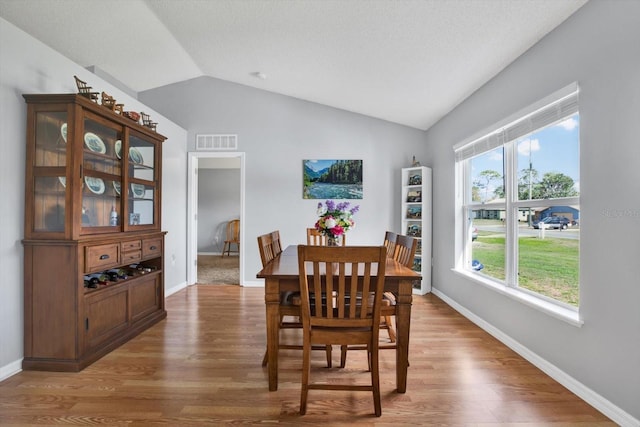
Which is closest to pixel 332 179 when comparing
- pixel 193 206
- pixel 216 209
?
pixel 193 206

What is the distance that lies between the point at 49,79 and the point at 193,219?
258 cm

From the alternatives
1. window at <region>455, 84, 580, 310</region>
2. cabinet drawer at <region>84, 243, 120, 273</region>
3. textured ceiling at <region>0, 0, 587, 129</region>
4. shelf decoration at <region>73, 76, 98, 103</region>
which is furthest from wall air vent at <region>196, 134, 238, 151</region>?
window at <region>455, 84, 580, 310</region>

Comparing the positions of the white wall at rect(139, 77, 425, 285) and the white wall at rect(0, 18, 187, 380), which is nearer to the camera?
the white wall at rect(0, 18, 187, 380)

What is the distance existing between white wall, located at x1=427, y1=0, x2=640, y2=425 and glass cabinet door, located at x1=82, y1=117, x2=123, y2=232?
3456 millimetres

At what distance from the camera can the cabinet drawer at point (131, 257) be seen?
106 inches

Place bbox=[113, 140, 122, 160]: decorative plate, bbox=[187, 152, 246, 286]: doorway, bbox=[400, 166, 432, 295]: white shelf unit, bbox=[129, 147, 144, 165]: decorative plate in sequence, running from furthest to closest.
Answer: bbox=[187, 152, 246, 286]: doorway, bbox=[400, 166, 432, 295]: white shelf unit, bbox=[129, 147, 144, 165]: decorative plate, bbox=[113, 140, 122, 160]: decorative plate

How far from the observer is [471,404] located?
5.96 ft

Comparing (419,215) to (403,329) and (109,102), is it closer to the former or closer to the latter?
(403,329)

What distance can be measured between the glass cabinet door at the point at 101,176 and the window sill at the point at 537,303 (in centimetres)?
345

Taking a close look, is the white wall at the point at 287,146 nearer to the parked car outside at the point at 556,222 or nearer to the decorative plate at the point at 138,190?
the decorative plate at the point at 138,190

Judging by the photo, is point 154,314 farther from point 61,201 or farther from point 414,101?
point 414,101

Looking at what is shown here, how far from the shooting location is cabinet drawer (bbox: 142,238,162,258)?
2.99 m

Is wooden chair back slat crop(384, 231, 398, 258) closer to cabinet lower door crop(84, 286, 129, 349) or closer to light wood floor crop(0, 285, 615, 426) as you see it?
light wood floor crop(0, 285, 615, 426)

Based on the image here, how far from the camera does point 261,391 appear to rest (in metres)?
1.94
